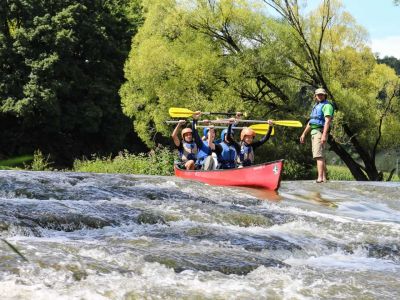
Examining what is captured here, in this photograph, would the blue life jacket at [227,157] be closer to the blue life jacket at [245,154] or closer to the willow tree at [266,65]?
the blue life jacket at [245,154]

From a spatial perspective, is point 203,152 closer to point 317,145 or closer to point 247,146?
point 247,146

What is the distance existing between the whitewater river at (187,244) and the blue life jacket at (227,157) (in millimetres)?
2352

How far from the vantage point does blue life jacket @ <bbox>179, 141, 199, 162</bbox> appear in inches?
483

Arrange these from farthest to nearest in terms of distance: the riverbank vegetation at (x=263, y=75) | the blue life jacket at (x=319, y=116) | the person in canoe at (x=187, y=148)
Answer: the riverbank vegetation at (x=263, y=75)
the person in canoe at (x=187, y=148)
the blue life jacket at (x=319, y=116)

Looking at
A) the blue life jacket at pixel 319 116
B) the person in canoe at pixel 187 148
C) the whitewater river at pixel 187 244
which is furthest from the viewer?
the person in canoe at pixel 187 148

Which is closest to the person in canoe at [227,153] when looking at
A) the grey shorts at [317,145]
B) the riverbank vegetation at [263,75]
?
the grey shorts at [317,145]

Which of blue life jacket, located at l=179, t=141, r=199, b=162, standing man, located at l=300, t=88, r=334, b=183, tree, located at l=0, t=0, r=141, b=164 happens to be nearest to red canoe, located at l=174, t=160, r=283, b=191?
standing man, located at l=300, t=88, r=334, b=183

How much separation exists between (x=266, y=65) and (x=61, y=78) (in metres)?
14.5

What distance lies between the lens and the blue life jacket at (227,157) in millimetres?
11695

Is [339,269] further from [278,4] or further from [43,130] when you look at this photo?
[43,130]

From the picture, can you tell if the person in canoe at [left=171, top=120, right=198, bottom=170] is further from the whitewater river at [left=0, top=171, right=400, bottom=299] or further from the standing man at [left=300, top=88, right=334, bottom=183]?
the whitewater river at [left=0, top=171, right=400, bottom=299]

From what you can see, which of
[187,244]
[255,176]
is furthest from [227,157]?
[187,244]

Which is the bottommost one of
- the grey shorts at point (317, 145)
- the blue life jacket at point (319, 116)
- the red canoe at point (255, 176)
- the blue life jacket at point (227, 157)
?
the red canoe at point (255, 176)

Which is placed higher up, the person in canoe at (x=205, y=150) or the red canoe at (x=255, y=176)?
the person in canoe at (x=205, y=150)
